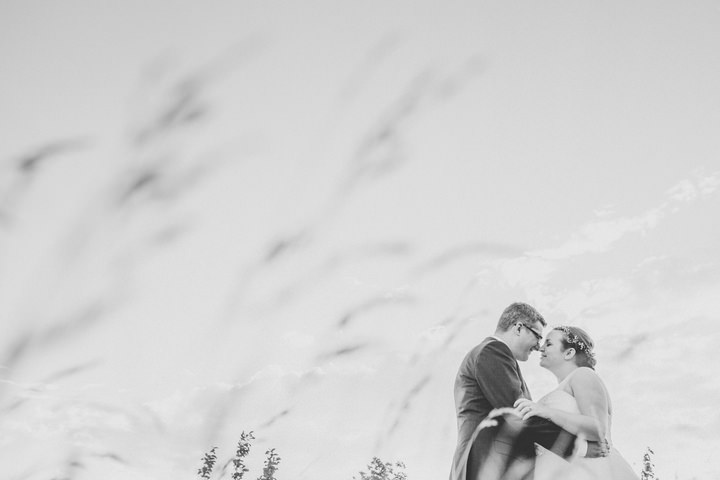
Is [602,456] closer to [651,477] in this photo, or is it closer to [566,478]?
[566,478]

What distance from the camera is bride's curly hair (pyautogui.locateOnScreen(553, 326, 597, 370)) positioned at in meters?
6.43

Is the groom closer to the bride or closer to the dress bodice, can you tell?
the bride

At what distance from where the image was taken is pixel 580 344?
6.54 metres

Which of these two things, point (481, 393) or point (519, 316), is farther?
point (519, 316)

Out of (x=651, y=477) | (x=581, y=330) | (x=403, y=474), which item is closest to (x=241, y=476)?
(x=403, y=474)

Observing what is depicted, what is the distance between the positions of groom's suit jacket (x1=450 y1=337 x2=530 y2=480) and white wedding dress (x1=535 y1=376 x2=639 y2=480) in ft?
1.93

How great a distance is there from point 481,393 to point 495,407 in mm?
296

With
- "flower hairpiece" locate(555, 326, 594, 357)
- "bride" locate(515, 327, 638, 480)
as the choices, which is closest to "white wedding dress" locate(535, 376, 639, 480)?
"bride" locate(515, 327, 638, 480)

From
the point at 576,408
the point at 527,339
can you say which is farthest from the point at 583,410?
the point at 527,339

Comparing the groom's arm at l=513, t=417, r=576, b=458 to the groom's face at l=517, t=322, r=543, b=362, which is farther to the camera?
the groom's face at l=517, t=322, r=543, b=362

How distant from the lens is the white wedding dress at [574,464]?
5.09 metres

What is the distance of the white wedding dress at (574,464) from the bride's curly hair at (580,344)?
57 cm

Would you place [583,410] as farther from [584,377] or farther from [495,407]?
[495,407]

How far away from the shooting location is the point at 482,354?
5.14 metres
